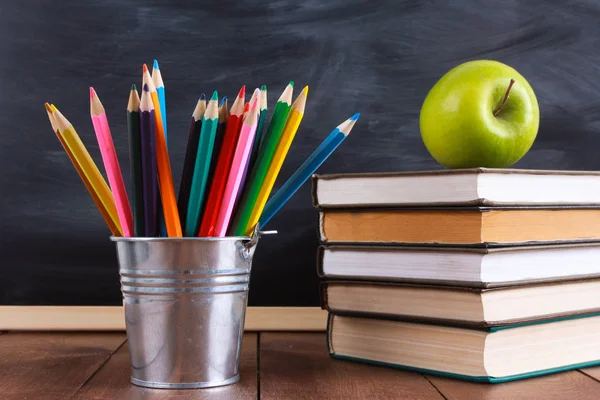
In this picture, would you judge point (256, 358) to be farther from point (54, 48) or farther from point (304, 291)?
point (54, 48)

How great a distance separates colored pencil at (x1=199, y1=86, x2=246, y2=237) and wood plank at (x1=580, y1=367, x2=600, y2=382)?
1.26ft

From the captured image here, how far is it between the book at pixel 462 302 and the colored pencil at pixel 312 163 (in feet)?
0.47

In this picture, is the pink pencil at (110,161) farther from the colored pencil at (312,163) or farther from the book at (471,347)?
the book at (471,347)

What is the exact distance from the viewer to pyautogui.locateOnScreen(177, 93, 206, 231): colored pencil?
619 mm

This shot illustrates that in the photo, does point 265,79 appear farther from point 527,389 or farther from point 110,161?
point 527,389

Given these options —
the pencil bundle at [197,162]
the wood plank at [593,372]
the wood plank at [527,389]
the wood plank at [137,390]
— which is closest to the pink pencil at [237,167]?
the pencil bundle at [197,162]

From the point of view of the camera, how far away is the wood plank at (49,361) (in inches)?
24.1

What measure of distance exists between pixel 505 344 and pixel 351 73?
43 cm

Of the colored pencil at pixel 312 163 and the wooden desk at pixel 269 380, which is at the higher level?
the colored pencil at pixel 312 163

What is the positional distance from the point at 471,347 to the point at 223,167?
0.90 ft

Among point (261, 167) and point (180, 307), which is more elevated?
point (261, 167)

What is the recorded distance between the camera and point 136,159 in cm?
60

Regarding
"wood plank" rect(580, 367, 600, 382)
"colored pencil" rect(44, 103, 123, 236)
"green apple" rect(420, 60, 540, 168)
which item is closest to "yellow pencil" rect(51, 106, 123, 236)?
"colored pencil" rect(44, 103, 123, 236)

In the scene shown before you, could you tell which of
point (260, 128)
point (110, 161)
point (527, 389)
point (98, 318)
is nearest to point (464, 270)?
point (527, 389)
